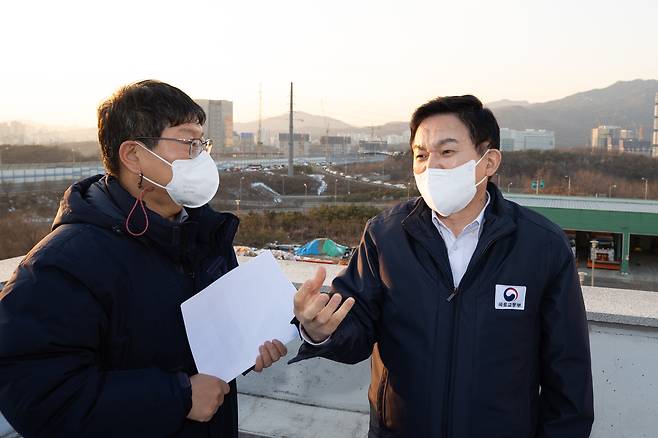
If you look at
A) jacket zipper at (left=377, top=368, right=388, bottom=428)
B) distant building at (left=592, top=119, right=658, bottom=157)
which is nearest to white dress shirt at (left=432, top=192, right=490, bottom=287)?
jacket zipper at (left=377, top=368, right=388, bottom=428)

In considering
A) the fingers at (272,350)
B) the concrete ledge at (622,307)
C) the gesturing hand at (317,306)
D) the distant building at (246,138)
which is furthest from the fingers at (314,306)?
the distant building at (246,138)

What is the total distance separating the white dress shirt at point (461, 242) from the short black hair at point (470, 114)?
Answer: 0.73 ft

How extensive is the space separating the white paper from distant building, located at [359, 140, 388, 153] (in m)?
72.7

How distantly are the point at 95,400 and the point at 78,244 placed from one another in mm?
371

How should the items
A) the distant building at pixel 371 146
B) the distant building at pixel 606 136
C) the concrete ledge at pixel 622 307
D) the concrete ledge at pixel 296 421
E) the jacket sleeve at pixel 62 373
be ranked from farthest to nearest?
1. the distant building at pixel 606 136
2. the distant building at pixel 371 146
3. the concrete ledge at pixel 296 421
4. the concrete ledge at pixel 622 307
5. the jacket sleeve at pixel 62 373

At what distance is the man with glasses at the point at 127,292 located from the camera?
1.14 metres

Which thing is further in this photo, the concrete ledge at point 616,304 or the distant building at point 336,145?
the distant building at point 336,145

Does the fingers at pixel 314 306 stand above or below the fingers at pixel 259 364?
above

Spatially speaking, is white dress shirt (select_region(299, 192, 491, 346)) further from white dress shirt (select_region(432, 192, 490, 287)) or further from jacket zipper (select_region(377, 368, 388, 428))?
jacket zipper (select_region(377, 368, 388, 428))

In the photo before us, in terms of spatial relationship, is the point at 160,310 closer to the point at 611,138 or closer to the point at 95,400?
the point at 95,400

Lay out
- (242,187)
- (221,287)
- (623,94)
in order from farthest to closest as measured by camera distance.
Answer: (623,94) → (242,187) → (221,287)

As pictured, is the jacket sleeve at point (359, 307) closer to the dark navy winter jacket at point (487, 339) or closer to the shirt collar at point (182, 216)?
the dark navy winter jacket at point (487, 339)

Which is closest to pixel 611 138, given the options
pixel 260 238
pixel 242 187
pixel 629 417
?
pixel 242 187

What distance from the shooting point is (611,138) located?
98938 millimetres
